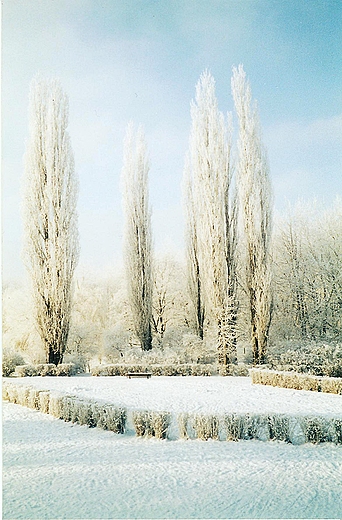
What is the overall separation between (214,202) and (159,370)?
4234mm

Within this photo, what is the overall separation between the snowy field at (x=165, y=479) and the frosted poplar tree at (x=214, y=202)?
651 centimetres

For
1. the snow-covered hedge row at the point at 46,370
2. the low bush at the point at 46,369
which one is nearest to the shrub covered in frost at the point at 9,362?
the snow-covered hedge row at the point at 46,370

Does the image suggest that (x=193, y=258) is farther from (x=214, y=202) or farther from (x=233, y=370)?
(x=233, y=370)

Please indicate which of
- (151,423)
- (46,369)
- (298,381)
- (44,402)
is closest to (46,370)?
(46,369)

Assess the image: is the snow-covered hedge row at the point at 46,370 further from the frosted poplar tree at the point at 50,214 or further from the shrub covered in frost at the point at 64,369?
the frosted poplar tree at the point at 50,214

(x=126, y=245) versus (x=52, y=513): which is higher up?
(x=126, y=245)

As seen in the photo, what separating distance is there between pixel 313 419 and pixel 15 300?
1196 centimetres

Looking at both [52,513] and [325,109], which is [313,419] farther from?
[325,109]

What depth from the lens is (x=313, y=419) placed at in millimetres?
3992

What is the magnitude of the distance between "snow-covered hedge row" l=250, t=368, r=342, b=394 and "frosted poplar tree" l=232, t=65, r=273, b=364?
2.37 m

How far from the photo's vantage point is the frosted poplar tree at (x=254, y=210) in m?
10.2

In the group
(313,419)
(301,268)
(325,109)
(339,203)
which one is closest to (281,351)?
(301,268)

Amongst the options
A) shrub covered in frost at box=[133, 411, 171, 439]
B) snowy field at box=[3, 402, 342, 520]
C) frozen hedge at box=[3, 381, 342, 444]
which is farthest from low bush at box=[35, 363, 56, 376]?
shrub covered in frost at box=[133, 411, 171, 439]

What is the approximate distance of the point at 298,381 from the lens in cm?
701
